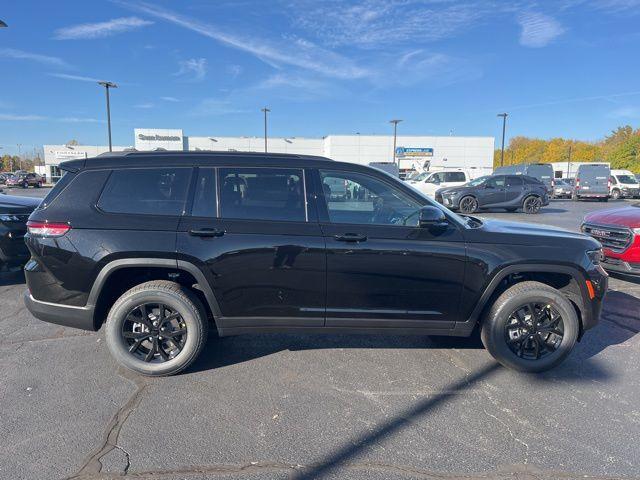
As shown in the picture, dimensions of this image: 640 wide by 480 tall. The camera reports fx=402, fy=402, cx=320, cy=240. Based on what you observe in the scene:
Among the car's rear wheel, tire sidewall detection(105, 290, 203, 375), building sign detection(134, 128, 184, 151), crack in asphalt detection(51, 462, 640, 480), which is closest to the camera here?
crack in asphalt detection(51, 462, 640, 480)

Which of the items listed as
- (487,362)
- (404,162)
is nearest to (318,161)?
(487,362)

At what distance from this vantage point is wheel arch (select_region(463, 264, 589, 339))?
3.37 metres

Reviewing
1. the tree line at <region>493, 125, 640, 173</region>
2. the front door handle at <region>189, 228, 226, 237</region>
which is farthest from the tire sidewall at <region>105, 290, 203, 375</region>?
the tree line at <region>493, 125, 640, 173</region>

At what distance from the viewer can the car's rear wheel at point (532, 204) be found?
17.0 m

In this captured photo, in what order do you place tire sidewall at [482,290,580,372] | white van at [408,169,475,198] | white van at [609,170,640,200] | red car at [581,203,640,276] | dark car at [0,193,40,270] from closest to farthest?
tire sidewall at [482,290,580,372] < red car at [581,203,640,276] < dark car at [0,193,40,270] < white van at [408,169,475,198] < white van at [609,170,640,200]

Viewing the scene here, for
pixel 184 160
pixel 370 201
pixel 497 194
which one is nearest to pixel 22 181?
pixel 497 194

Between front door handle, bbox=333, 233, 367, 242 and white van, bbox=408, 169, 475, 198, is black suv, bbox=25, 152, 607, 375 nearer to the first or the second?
front door handle, bbox=333, 233, 367, 242

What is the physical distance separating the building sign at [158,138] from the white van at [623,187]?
4403 centimetres

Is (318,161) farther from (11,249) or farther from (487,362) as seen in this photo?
(11,249)

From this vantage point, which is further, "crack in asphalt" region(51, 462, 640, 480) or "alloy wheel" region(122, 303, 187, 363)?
"alloy wheel" region(122, 303, 187, 363)

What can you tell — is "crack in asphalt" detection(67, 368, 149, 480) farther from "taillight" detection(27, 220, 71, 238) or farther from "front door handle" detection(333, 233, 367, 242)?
"front door handle" detection(333, 233, 367, 242)

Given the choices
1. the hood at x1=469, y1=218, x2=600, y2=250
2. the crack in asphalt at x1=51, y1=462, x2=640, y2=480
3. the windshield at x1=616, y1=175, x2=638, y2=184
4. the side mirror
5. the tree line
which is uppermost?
the tree line

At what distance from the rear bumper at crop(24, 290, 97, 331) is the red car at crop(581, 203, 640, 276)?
257 inches

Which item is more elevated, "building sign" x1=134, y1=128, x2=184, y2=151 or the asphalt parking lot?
"building sign" x1=134, y1=128, x2=184, y2=151
